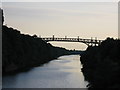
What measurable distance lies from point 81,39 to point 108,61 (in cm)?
10203

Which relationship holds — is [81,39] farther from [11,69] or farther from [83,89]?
[83,89]

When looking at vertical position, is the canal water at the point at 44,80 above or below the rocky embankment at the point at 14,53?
below

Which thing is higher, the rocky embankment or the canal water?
the rocky embankment

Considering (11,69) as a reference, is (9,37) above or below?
above

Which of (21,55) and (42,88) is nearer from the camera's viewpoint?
(42,88)

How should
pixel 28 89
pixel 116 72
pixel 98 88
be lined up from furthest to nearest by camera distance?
1. pixel 28 89
2. pixel 98 88
3. pixel 116 72

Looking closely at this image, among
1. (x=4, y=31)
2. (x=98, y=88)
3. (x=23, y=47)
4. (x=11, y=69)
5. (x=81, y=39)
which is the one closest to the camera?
(x=98, y=88)

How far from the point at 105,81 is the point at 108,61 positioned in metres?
3.15

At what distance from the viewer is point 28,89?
107 ft

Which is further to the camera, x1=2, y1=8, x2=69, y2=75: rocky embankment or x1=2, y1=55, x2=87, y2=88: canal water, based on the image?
x1=2, y1=8, x2=69, y2=75: rocky embankment

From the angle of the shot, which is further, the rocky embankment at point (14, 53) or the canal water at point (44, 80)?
the rocky embankment at point (14, 53)

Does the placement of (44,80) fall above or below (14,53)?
below

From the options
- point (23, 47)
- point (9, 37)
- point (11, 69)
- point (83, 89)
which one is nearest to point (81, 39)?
point (23, 47)

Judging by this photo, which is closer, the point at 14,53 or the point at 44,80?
the point at 44,80
